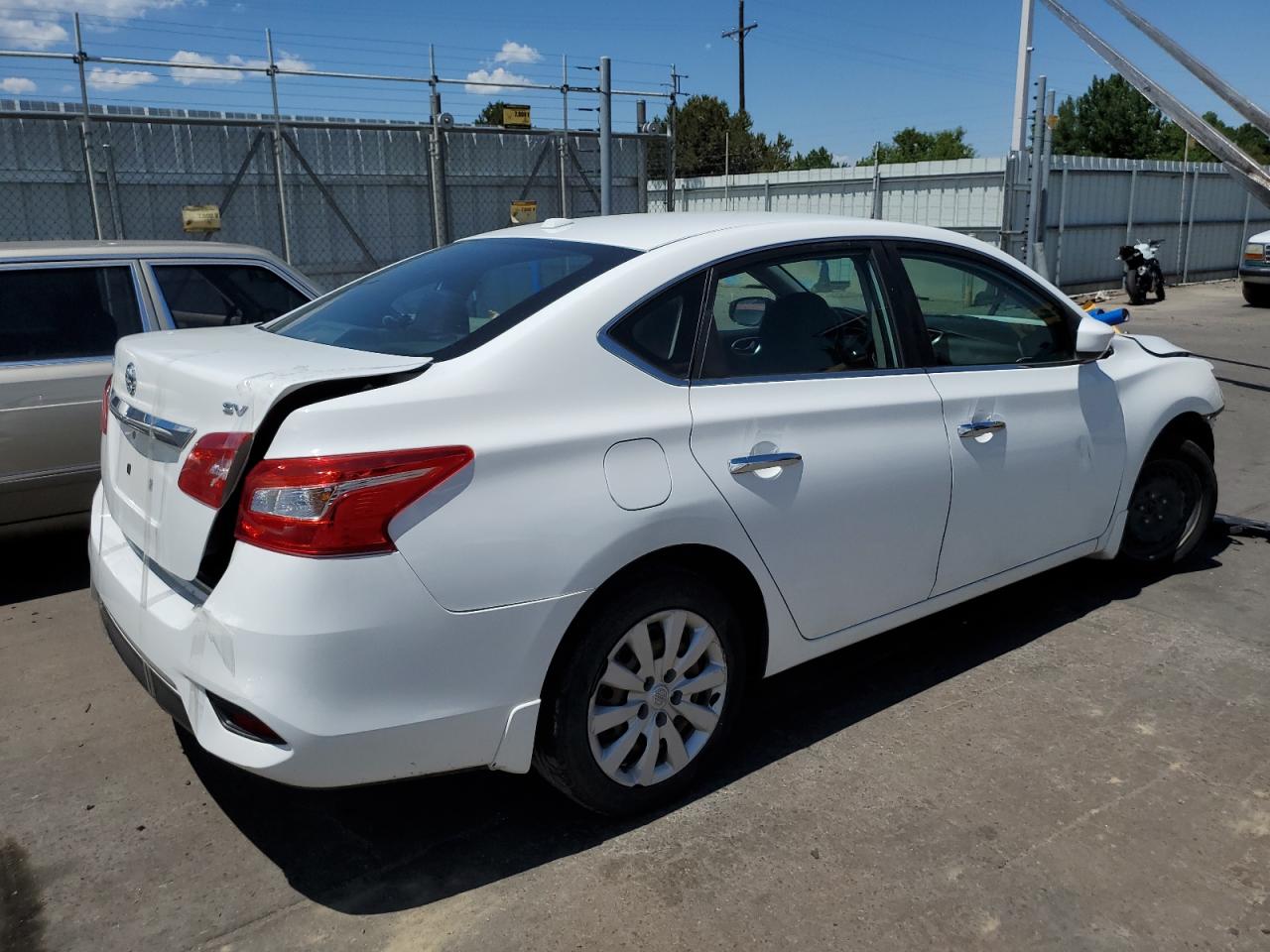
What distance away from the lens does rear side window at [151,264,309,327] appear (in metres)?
5.24

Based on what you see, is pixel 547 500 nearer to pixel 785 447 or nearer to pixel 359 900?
pixel 785 447

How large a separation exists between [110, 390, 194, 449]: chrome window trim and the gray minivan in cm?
177

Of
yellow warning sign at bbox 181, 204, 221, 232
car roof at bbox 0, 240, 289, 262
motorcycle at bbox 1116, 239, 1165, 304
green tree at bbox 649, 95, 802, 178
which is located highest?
green tree at bbox 649, 95, 802, 178

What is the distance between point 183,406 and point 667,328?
133cm

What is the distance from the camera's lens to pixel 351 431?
8.10ft

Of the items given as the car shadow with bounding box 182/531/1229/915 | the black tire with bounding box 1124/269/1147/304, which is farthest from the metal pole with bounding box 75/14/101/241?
the black tire with bounding box 1124/269/1147/304

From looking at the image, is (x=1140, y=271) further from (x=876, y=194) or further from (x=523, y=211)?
(x=523, y=211)

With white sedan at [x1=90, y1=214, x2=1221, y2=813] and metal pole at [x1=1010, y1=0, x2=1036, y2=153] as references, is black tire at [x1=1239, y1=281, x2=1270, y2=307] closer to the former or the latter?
metal pole at [x1=1010, y1=0, x2=1036, y2=153]

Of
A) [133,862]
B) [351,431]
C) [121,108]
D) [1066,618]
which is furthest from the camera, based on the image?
[121,108]

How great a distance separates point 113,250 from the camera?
514cm

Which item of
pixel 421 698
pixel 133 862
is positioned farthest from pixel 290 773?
pixel 133 862

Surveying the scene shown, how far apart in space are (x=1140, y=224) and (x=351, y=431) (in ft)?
69.2

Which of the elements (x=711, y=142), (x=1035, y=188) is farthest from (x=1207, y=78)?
(x=711, y=142)

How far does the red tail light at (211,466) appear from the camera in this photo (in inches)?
100
